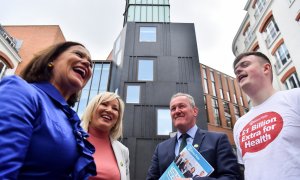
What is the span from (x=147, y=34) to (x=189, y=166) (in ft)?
52.4

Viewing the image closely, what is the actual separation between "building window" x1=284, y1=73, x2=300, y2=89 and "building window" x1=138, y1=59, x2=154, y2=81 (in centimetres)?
956

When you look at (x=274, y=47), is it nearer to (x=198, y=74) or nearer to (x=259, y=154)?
(x=198, y=74)

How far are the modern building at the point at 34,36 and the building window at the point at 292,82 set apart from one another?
19.3m

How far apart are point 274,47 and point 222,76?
15.2 m

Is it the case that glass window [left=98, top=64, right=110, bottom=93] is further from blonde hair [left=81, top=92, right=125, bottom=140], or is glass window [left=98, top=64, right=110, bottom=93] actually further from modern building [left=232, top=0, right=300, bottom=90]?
blonde hair [left=81, top=92, right=125, bottom=140]

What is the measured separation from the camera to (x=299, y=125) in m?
1.85

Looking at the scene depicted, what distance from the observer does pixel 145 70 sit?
15.0 m

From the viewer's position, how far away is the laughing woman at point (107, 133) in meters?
2.21

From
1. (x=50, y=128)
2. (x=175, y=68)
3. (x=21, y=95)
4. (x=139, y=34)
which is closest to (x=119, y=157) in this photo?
(x=50, y=128)

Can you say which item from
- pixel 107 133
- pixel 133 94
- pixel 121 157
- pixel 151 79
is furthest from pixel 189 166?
pixel 151 79

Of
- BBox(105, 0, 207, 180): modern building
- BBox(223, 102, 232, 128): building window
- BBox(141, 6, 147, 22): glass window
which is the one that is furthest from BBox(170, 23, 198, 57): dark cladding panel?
BBox(223, 102, 232, 128): building window

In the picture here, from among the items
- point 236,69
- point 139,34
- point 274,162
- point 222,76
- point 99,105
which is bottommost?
point 274,162

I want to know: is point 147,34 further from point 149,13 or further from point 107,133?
point 107,133

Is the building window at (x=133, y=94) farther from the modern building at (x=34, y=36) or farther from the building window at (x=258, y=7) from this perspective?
the building window at (x=258, y=7)
